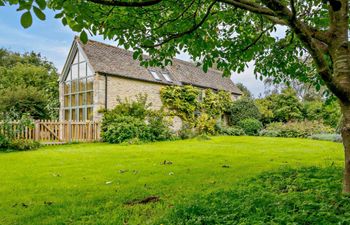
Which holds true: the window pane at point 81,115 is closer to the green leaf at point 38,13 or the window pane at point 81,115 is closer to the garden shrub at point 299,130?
the garden shrub at point 299,130

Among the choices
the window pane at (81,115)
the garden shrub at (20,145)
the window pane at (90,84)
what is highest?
the window pane at (90,84)

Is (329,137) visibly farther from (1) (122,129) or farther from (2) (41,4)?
(2) (41,4)

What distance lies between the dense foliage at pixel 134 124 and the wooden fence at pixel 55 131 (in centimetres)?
80

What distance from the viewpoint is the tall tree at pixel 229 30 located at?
101 inches

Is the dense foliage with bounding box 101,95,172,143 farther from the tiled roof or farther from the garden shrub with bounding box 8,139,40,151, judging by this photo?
the garden shrub with bounding box 8,139,40,151

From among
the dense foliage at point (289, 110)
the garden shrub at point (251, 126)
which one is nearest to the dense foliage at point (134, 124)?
the garden shrub at point (251, 126)

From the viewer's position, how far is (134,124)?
16.2 meters

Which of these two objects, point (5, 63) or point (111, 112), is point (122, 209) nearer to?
point (111, 112)

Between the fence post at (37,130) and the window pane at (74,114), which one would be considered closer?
the fence post at (37,130)

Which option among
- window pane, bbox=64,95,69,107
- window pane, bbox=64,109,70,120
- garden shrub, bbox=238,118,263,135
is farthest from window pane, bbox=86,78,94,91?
garden shrub, bbox=238,118,263,135

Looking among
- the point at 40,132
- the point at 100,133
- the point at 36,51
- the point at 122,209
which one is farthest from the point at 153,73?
the point at 36,51

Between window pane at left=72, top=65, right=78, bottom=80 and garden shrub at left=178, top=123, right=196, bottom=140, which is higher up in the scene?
window pane at left=72, top=65, right=78, bottom=80

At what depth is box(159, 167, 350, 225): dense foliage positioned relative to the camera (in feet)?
8.70

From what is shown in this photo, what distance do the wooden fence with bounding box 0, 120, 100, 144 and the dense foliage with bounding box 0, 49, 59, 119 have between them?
448 centimetres
